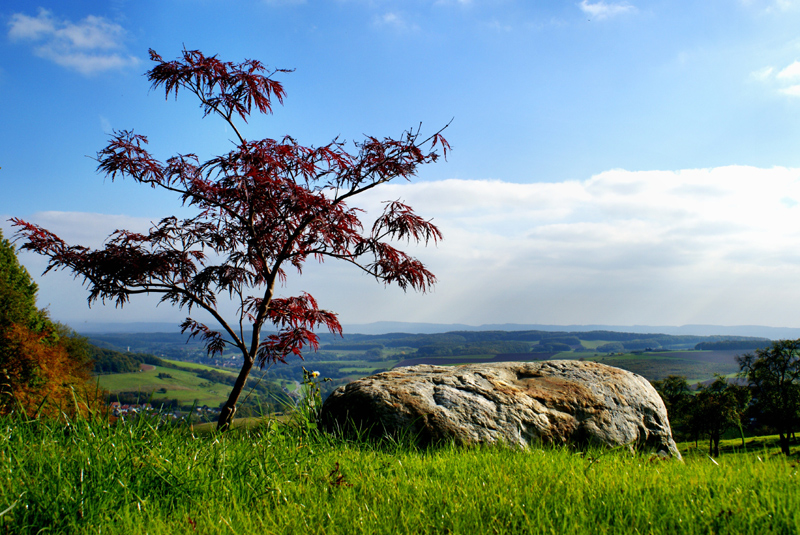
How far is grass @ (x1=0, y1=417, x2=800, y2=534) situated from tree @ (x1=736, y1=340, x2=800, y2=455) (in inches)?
1782

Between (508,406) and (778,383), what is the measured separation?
4630cm

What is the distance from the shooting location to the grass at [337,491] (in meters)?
2.55

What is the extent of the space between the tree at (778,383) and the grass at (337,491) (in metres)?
45.3

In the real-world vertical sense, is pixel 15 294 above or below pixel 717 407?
above

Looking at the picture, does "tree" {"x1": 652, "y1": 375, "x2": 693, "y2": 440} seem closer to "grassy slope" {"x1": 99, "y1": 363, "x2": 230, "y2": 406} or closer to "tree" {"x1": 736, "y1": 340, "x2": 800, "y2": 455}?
"tree" {"x1": 736, "y1": 340, "x2": 800, "y2": 455}

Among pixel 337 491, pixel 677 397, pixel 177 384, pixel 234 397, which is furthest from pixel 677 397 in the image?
pixel 177 384

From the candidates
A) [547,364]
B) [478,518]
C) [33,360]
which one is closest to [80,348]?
[33,360]

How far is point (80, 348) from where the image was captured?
29969 millimetres

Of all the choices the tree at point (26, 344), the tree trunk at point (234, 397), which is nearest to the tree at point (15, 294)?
the tree at point (26, 344)

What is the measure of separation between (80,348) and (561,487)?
1408 inches

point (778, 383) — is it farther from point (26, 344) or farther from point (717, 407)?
point (26, 344)

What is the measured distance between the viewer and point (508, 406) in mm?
5426

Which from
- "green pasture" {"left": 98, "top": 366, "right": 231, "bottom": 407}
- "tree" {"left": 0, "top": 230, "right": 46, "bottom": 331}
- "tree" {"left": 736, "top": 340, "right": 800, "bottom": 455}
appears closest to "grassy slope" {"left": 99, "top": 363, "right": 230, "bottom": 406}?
"green pasture" {"left": 98, "top": 366, "right": 231, "bottom": 407}

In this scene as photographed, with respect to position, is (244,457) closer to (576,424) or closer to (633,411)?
(576,424)
